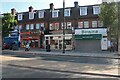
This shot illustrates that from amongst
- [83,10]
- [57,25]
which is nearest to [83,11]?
[83,10]

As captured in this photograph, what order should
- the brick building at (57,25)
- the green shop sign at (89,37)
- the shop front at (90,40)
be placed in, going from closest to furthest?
the shop front at (90,40), the green shop sign at (89,37), the brick building at (57,25)

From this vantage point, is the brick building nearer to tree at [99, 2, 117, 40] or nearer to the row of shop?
the row of shop

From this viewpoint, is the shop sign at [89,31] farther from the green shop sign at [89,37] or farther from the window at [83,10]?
the window at [83,10]

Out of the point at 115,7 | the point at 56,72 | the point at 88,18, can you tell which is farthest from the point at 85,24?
the point at 56,72

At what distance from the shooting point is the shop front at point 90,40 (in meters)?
51.0

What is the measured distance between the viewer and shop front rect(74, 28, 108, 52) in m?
51.0

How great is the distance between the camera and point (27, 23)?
63.4 meters

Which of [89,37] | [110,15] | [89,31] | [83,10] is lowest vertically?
[89,37]

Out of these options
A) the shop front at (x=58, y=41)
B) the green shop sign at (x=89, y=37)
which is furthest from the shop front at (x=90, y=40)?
the shop front at (x=58, y=41)

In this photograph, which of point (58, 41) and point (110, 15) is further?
point (58, 41)

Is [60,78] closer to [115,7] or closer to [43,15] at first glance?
[115,7]

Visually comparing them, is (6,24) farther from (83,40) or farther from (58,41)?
(83,40)

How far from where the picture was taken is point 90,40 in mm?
52438

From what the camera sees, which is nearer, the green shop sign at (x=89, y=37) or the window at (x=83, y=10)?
the green shop sign at (x=89, y=37)
